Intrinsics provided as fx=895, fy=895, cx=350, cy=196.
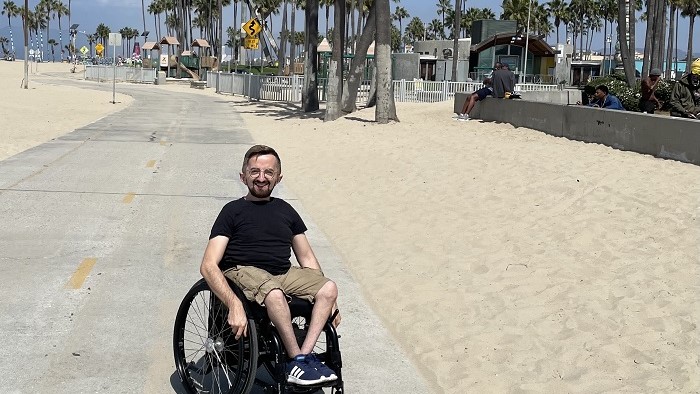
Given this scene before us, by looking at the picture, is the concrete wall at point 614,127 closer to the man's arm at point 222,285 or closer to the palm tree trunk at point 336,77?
the palm tree trunk at point 336,77

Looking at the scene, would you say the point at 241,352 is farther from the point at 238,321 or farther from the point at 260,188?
the point at 260,188

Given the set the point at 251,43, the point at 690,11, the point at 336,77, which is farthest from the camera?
the point at 690,11

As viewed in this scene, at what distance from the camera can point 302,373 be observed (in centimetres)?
439

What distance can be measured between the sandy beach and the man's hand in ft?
5.26

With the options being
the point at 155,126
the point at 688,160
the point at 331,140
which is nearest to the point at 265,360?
the point at 688,160

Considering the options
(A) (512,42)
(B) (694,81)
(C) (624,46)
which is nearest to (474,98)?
(B) (694,81)

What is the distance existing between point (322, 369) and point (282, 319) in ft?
1.05

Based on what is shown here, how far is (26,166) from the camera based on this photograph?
15547 millimetres

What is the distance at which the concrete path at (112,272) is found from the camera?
18.4 ft

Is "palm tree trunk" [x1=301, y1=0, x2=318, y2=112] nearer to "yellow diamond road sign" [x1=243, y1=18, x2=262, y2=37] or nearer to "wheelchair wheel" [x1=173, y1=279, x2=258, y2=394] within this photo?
"yellow diamond road sign" [x1=243, y1=18, x2=262, y2=37]

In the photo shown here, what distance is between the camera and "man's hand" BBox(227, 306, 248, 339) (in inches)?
176

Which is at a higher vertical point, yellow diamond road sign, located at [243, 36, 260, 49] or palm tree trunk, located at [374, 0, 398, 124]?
yellow diamond road sign, located at [243, 36, 260, 49]

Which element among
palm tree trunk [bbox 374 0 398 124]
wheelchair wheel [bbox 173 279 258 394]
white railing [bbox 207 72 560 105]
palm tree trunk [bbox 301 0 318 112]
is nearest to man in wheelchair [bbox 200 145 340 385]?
wheelchair wheel [bbox 173 279 258 394]

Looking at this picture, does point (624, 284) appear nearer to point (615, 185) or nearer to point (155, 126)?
point (615, 185)
